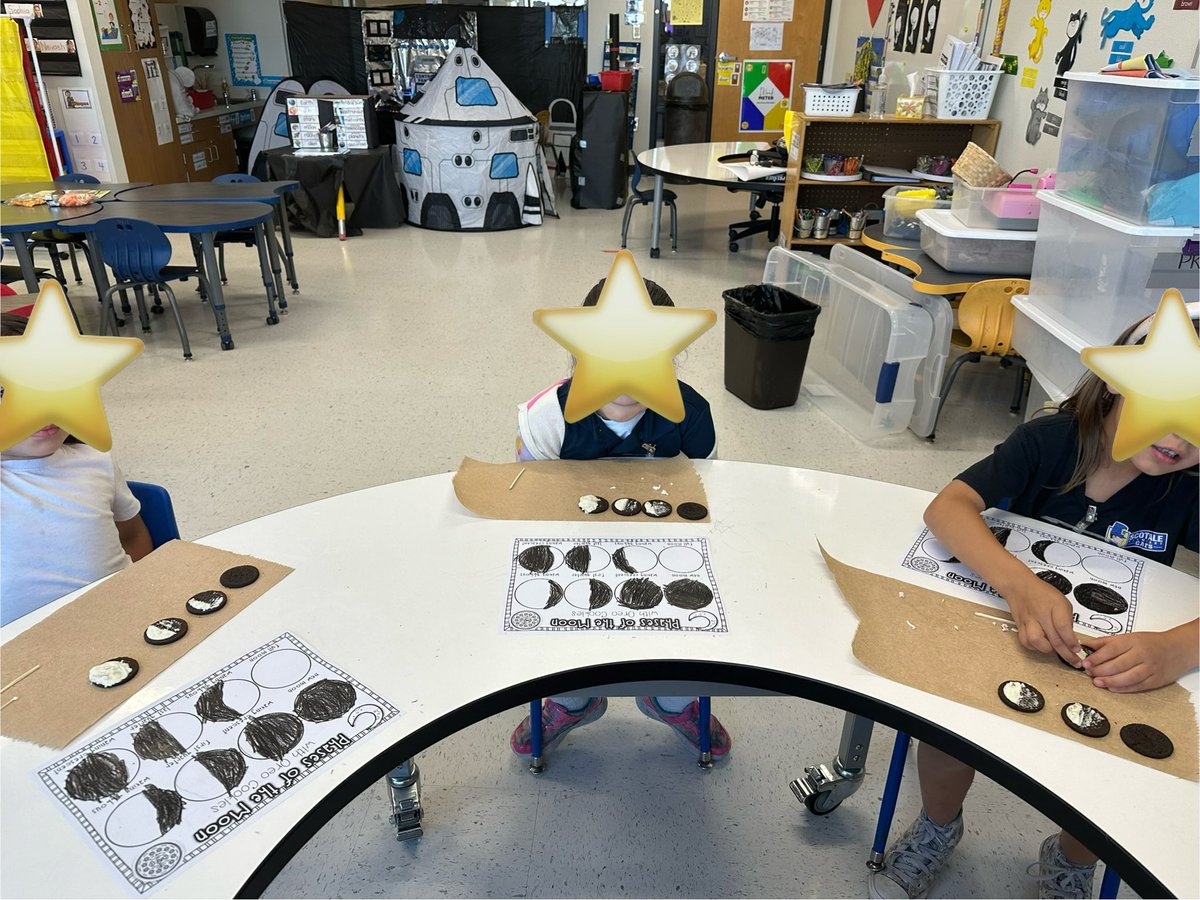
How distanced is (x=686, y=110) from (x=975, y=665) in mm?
7658

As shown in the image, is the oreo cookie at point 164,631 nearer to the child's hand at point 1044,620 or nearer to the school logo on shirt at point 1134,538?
the child's hand at point 1044,620

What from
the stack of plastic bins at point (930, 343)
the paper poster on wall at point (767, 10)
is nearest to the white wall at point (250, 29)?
the paper poster on wall at point (767, 10)

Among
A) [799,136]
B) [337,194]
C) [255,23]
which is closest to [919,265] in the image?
[799,136]

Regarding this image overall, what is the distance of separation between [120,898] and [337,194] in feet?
19.2

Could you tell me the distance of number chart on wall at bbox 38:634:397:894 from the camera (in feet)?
2.86

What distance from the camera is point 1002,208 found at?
2.98 meters

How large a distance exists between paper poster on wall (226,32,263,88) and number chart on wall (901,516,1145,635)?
8.27 meters

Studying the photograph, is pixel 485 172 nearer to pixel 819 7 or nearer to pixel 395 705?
pixel 819 7

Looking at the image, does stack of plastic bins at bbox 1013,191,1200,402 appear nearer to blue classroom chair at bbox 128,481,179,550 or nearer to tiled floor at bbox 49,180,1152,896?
tiled floor at bbox 49,180,1152,896

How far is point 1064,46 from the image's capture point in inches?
134

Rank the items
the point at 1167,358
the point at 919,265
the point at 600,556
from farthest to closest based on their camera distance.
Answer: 1. the point at 919,265
2. the point at 600,556
3. the point at 1167,358

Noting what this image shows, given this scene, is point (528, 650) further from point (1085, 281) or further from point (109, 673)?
point (1085, 281)

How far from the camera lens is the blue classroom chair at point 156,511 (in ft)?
5.13

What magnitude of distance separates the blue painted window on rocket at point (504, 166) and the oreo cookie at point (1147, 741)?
580cm
